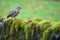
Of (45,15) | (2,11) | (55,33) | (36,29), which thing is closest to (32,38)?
(36,29)

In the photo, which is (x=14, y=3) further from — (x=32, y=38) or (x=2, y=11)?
(x=32, y=38)

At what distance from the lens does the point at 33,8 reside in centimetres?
1852

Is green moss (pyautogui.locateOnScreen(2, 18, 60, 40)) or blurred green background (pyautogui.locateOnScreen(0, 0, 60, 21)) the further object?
blurred green background (pyautogui.locateOnScreen(0, 0, 60, 21))

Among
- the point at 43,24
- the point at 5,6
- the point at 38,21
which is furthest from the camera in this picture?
the point at 5,6

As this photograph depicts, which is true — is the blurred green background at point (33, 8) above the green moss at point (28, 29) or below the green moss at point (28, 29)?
below

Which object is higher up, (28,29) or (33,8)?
(28,29)

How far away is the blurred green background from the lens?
16312 mm

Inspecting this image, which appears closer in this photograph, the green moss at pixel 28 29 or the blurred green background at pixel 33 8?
the green moss at pixel 28 29

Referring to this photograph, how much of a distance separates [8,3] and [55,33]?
13652 mm

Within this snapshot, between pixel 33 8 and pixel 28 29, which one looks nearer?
pixel 28 29

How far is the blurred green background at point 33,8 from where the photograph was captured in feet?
53.5

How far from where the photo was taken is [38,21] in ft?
20.7

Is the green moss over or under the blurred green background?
over

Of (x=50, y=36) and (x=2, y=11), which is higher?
(x=50, y=36)
